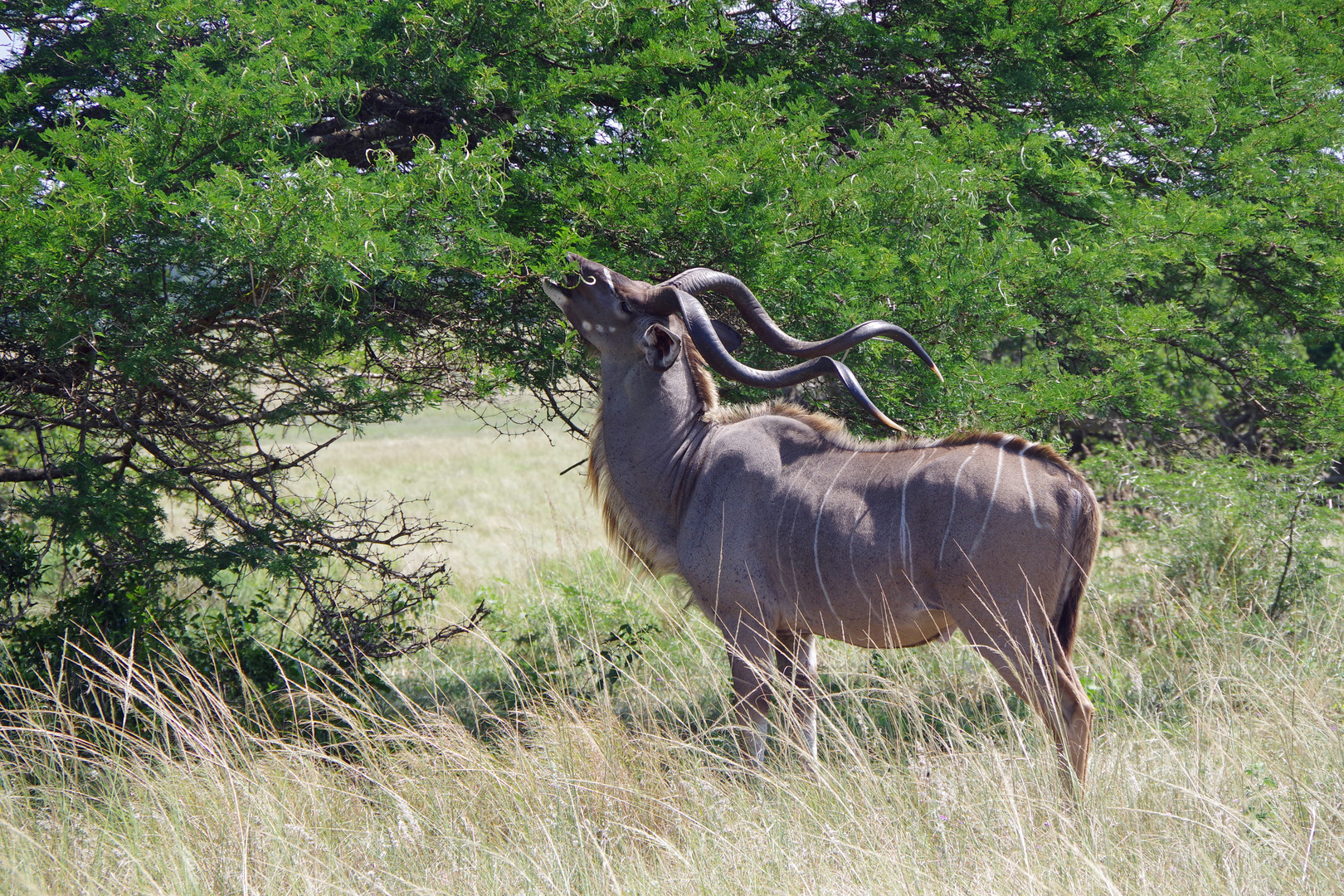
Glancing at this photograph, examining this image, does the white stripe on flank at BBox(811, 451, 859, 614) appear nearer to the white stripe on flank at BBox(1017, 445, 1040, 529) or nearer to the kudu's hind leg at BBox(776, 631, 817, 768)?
the kudu's hind leg at BBox(776, 631, 817, 768)

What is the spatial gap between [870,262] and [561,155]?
1.73m

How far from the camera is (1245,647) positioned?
5.52 meters

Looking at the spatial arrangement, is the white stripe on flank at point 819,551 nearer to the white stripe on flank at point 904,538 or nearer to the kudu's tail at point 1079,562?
the white stripe on flank at point 904,538

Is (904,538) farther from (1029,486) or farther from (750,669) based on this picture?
(750,669)

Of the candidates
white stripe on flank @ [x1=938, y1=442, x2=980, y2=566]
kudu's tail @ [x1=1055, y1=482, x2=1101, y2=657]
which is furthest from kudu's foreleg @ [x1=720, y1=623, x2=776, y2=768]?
kudu's tail @ [x1=1055, y1=482, x2=1101, y2=657]

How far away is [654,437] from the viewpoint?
16.3 ft

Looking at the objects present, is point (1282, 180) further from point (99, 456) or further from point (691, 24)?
point (99, 456)

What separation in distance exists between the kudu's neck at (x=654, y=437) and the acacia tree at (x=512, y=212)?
47 cm

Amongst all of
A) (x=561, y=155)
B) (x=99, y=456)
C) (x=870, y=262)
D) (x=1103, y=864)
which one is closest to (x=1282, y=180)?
(x=870, y=262)

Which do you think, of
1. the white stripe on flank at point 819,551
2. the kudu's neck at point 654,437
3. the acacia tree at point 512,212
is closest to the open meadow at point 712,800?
the white stripe on flank at point 819,551

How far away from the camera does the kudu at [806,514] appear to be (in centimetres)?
401

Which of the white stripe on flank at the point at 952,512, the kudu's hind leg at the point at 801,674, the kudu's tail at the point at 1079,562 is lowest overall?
the kudu's hind leg at the point at 801,674

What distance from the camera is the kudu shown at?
4.01m

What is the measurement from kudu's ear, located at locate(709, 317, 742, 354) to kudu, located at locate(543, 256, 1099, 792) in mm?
127
